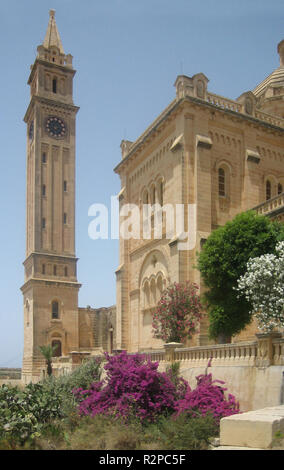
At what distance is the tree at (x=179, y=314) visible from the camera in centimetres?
2277

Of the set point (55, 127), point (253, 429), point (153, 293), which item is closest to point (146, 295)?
point (153, 293)

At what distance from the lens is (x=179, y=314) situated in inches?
898

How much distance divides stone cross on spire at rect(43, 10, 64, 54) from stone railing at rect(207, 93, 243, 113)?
38.5m

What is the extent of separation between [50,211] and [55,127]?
9748 mm

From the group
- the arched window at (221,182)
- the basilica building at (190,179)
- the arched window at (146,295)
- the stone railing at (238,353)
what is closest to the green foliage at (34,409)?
the stone railing at (238,353)

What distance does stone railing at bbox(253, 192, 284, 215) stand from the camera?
2358cm

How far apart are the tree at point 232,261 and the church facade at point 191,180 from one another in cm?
221

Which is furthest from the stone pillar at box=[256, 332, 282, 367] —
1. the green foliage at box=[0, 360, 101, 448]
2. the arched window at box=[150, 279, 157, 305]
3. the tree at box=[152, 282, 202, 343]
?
the arched window at box=[150, 279, 157, 305]

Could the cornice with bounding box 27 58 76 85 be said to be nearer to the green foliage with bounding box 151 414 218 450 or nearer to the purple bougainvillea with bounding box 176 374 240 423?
the purple bougainvillea with bounding box 176 374 240 423

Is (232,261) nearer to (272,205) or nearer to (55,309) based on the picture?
(272,205)

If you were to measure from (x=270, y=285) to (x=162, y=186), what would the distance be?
13617 millimetres

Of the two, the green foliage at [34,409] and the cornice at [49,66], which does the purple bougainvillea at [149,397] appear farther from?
the cornice at [49,66]

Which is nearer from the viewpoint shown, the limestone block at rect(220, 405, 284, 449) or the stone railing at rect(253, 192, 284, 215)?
the limestone block at rect(220, 405, 284, 449)
